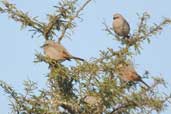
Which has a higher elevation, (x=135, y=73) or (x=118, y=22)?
(x=118, y=22)

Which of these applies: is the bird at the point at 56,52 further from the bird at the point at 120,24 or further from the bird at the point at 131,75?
the bird at the point at 120,24

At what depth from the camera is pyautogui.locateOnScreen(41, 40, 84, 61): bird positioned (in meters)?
10.6

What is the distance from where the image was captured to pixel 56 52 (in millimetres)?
10922

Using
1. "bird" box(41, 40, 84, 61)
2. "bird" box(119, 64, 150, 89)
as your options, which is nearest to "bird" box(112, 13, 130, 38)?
"bird" box(119, 64, 150, 89)

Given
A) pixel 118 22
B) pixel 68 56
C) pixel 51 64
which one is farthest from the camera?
pixel 118 22

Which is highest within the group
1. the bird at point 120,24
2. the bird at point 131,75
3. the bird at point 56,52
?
the bird at point 120,24

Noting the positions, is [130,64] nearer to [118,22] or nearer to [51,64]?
[51,64]

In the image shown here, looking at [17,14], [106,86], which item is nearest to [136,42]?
[106,86]

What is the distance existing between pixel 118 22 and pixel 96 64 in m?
5.22

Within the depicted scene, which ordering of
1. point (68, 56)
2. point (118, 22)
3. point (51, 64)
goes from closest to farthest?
1. point (51, 64)
2. point (68, 56)
3. point (118, 22)

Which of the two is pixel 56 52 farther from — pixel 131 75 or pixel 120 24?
pixel 120 24

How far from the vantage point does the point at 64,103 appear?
30.4 ft

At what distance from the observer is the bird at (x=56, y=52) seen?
416 inches

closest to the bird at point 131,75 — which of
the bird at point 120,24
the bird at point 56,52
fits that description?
the bird at point 56,52
